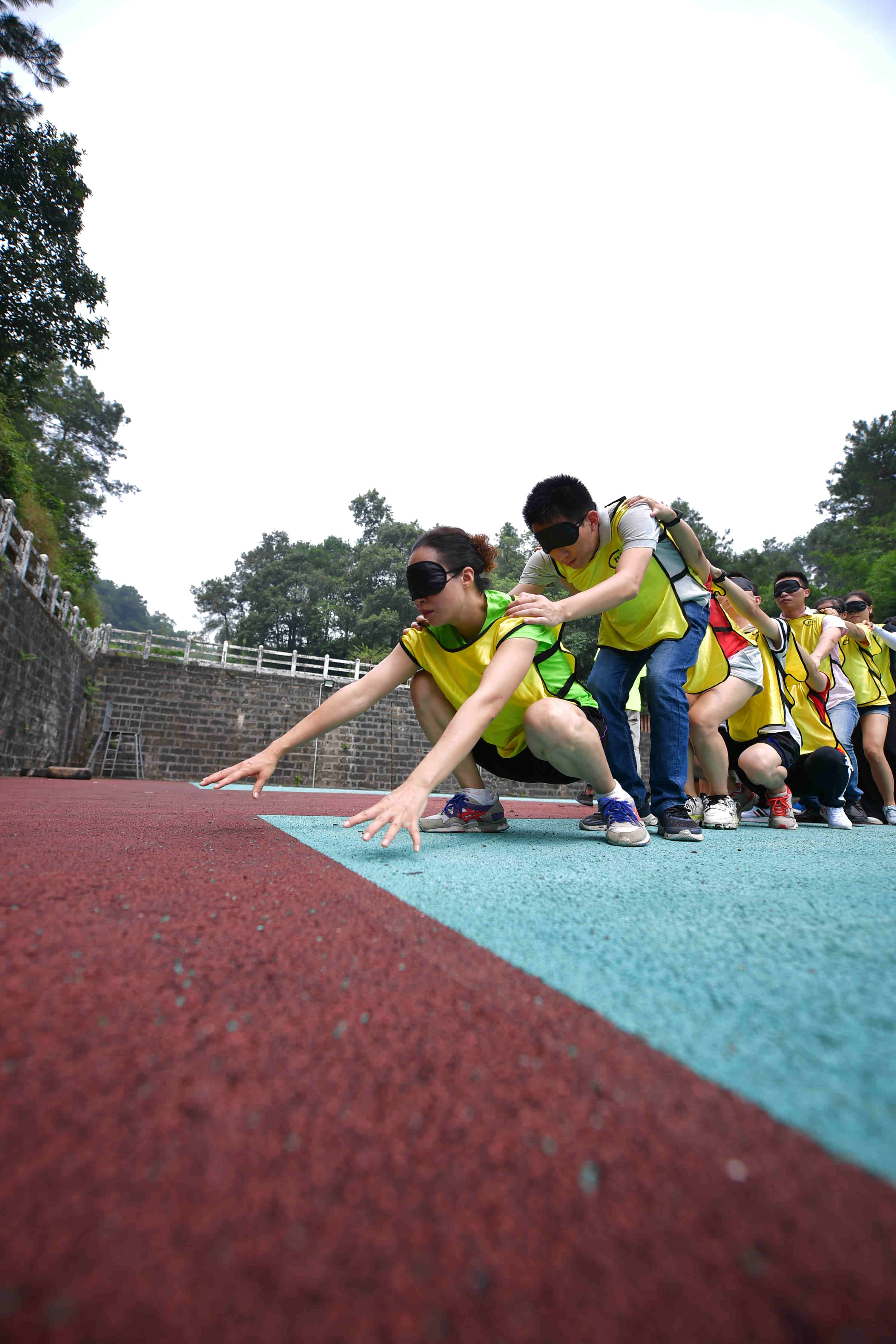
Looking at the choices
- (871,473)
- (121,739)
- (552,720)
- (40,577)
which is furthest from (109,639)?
(871,473)

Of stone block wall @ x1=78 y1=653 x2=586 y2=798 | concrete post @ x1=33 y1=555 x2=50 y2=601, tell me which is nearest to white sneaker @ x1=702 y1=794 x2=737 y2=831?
concrete post @ x1=33 y1=555 x2=50 y2=601

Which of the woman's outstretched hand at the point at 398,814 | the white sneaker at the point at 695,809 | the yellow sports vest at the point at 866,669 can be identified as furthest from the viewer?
the yellow sports vest at the point at 866,669

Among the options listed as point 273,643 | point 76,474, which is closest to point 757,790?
point 76,474

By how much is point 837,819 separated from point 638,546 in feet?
8.62

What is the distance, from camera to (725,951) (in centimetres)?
96

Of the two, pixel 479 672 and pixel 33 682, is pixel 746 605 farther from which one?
pixel 33 682

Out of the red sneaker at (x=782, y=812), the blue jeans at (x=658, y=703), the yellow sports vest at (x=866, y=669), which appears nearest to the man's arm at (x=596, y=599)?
the blue jeans at (x=658, y=703)

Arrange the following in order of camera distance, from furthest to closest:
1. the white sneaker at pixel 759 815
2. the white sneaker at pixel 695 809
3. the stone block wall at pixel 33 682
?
the stone block wall at pixel 33 682 < the white sneaker at pixel 759 815 < the white sneaker at pixel 695 809

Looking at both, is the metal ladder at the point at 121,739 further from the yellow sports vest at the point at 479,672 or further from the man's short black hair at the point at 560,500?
the man's short black hair at the point at 560,500

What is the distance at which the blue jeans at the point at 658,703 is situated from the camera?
3.04 m

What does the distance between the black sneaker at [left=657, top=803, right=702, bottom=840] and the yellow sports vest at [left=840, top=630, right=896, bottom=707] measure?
3085 mm

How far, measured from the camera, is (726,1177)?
1.52 ft

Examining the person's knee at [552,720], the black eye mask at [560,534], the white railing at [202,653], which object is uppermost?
the white railing at [202,653]

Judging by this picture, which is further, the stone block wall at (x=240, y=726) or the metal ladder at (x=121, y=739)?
the stone block wall at (x=240, y=726)
